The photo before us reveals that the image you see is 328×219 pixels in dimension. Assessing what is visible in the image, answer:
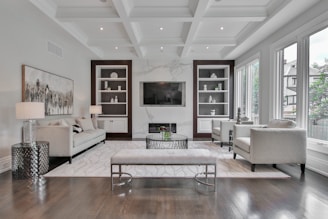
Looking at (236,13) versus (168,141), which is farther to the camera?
(168,141)

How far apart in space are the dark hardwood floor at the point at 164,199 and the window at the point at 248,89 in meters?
3.37

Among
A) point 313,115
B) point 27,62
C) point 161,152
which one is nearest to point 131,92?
point 27,62

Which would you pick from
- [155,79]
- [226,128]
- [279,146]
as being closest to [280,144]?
[279,146]

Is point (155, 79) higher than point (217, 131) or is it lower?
higher

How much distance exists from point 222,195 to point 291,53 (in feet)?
11.8

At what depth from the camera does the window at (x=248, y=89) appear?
645 cm

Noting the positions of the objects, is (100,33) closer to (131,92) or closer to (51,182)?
(131,92)

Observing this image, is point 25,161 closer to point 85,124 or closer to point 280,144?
point 85,124

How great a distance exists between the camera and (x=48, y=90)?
17.2 ft

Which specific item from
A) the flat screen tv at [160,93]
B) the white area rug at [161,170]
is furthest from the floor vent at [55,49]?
the flat screen tv at [160,93]

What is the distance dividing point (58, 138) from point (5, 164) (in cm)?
91

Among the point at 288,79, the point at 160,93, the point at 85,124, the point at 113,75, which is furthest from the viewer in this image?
the point at 113,75

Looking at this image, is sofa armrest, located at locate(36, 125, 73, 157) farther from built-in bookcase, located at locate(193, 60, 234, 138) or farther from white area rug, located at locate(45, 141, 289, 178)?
built-in bookcase, located at locate(193, 60, 234, 138)

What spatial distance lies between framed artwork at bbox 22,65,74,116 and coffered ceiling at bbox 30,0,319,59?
1.14m
